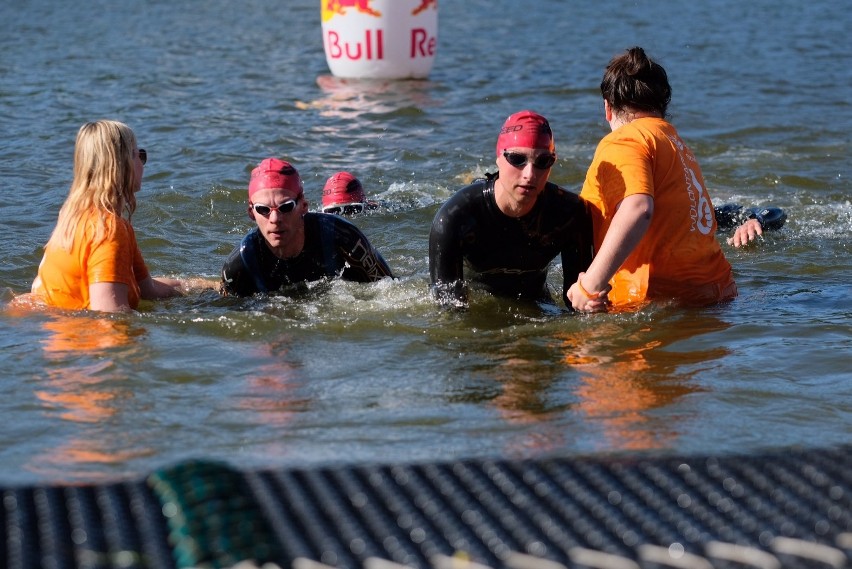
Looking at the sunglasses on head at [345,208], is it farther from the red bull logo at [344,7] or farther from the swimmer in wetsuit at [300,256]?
the red bull logo at [344,7]

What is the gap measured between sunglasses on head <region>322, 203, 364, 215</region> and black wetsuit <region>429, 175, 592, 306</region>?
3293 millimetres

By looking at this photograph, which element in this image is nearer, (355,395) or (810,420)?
(810,420)

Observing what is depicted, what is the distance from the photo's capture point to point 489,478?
348 centimetres

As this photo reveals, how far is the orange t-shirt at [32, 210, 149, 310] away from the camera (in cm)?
628

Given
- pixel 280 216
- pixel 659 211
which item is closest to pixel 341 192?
pixel 280 216

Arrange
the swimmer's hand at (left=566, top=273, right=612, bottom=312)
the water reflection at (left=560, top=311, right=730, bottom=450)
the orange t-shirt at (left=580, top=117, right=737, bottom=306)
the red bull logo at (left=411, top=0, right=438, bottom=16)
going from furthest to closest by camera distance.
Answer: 1. the red bull logo at (left=411, top=0, right=438, bottom=16)
2. the orange t-shirt at (left=580, top=117, right=737, bottom=306)
3. the swimmer's hand at (left=566, top=273, right=612, bottom=312)
4. the water reflection at (left=560, top=311, right=730, bottom=450)

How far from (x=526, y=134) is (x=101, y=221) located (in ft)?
7.53

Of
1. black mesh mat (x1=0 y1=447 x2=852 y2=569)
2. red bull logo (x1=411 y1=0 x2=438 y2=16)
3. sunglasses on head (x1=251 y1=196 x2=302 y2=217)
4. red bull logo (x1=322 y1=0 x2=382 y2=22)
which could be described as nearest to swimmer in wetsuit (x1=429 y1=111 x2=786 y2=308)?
sunglasses on head (x1=251 y1=196 x2=302 y2=217)

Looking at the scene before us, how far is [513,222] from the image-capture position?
6.38m

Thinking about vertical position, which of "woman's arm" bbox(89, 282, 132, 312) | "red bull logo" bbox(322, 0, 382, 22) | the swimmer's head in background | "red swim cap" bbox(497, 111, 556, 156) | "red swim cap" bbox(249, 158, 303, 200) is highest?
"red bull logo" bbox(322, 0, 382, 22)

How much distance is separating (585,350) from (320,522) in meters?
3.34

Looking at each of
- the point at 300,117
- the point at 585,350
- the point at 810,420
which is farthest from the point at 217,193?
the point at 810,420

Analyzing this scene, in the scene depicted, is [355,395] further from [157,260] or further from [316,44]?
[316,44]

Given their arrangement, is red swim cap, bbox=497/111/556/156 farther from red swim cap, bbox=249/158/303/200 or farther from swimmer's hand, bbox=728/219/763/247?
swimmer's hand, bbox=728/219/763/247
